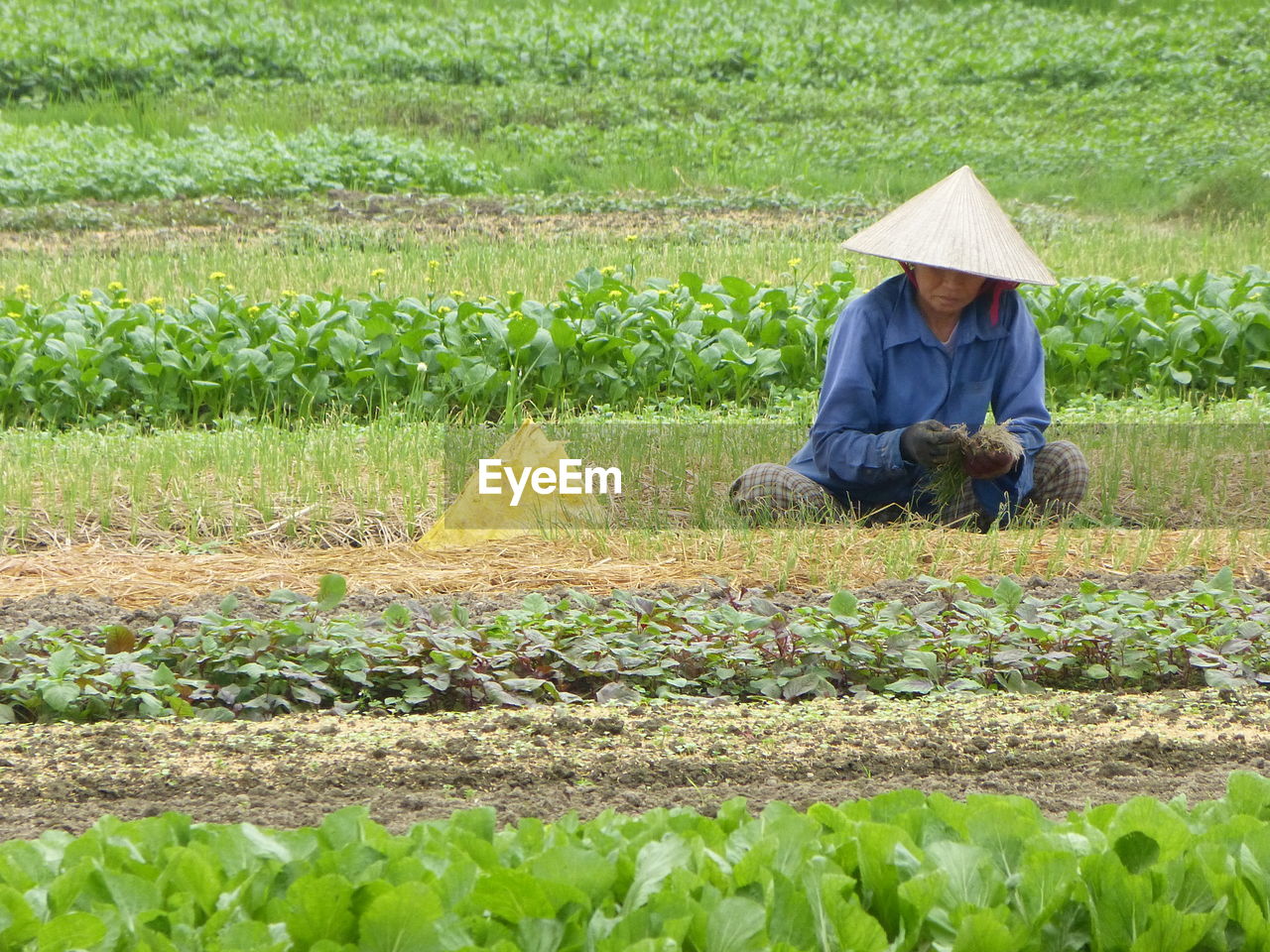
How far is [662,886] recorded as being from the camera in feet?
5.41

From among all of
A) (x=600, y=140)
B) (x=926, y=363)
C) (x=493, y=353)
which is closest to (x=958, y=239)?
(x=926, y=363)

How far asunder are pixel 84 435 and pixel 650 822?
245 inches

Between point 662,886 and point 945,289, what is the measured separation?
349 cm

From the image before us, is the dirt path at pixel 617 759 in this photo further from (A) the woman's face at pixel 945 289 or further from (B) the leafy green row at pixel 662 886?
(A) the woman's face at pixel 945 289

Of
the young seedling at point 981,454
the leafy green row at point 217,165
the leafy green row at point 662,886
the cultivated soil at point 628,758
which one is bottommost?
the cultivated soil at point 628,758

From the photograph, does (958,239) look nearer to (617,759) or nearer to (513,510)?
(513,510)

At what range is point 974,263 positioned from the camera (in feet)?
14.9

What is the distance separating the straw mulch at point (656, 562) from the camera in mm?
4496

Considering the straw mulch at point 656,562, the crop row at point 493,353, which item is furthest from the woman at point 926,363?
the crop row at point 493,353

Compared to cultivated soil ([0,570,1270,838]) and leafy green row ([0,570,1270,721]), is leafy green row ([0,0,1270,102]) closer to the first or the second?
leafy green row ([0,570,1270,721])

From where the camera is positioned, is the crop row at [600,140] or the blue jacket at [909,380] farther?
the crop row at [600,140]

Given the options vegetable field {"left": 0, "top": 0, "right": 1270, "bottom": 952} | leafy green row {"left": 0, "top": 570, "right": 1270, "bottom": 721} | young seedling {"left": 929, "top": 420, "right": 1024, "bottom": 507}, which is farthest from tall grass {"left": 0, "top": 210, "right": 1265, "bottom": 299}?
leafy green row {"left": 0, "top": 570, "right": 1270, "bottom": 721}

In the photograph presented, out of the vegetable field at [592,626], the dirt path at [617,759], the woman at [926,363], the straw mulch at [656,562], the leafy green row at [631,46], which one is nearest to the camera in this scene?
the vegetable field at [592,626]

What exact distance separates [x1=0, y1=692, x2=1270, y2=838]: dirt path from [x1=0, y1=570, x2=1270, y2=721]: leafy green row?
0.18 meters
